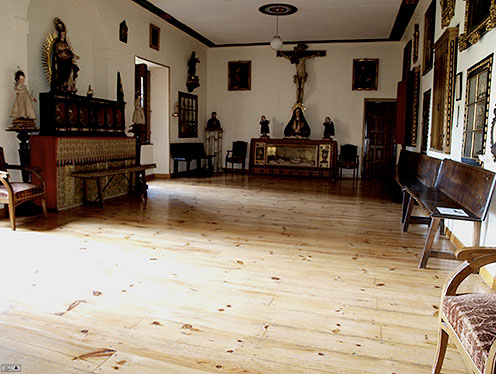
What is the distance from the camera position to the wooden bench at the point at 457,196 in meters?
3.46

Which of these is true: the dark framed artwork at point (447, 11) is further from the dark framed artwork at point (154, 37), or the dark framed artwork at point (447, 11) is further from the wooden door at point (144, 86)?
the wooden door at point (144, 86)

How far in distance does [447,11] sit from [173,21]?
6578mm

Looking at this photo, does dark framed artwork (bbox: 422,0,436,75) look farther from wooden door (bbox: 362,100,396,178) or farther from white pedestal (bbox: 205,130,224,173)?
white pedestal (bbox: 205,130,224,173)

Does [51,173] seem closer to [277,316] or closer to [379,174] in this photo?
[277,316]

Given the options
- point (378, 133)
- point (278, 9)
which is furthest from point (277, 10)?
point (378, 133)

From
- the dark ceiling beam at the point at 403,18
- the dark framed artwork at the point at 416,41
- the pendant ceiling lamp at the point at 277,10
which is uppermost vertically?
the pendant ceiling lamp at the point at 277,10

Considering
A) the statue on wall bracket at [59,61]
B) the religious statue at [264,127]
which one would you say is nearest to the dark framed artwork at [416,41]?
the religious statue at [264,127]

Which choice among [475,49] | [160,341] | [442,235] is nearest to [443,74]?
[475,49]

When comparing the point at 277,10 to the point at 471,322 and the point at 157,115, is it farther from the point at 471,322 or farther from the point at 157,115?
the point at 471,322

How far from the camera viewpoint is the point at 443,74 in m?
5.69

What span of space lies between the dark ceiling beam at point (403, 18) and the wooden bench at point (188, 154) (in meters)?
5.92

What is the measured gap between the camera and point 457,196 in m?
4.25

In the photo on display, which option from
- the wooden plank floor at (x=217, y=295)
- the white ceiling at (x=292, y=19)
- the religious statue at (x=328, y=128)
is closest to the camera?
the wooden plank floor at (x=217, y=295)

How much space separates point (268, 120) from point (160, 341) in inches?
414
